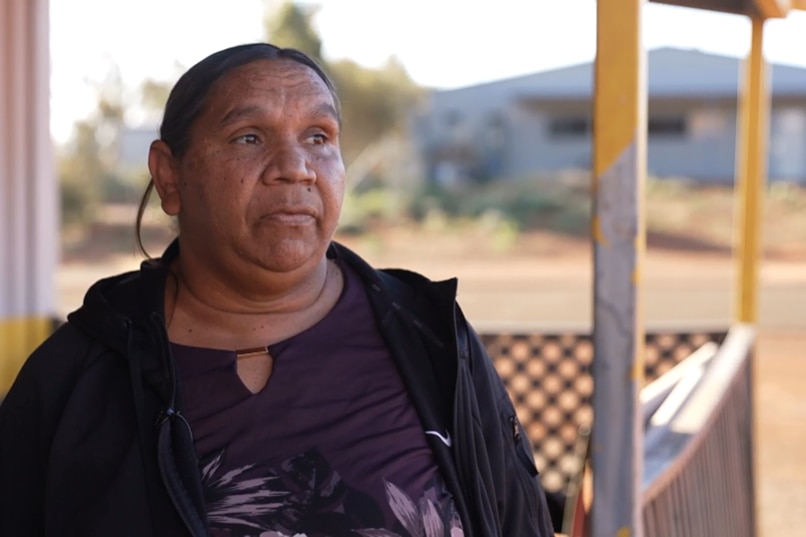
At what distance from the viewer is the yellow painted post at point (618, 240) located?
2248 millimetres

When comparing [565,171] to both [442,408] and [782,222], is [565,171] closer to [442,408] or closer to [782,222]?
[782,222]

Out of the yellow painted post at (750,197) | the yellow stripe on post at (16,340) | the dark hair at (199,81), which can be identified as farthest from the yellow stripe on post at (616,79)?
the yellow painted post at (750,197)

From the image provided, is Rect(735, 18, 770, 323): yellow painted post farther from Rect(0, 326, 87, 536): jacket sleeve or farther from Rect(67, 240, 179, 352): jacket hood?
Rect(0, 326, 87, 536): jacket sleeve

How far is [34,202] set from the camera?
234 inches

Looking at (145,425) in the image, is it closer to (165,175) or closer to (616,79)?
(165,175)

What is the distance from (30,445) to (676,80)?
42637 mm

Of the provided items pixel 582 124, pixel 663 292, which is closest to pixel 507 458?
pixel 663 292

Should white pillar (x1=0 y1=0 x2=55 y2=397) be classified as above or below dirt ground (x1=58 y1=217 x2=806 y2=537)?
above

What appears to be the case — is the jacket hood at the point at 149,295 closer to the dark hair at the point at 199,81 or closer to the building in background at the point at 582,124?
the dark hair at the point at 199,81

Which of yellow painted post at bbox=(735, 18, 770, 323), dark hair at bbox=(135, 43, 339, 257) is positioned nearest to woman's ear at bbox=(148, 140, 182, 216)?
dark hair at bbox=(135, 43, 339, 257)

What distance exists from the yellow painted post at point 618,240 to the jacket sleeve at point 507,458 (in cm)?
15

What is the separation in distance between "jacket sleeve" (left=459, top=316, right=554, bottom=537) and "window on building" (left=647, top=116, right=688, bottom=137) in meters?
41.1

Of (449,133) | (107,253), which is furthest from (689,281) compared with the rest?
(449,133)

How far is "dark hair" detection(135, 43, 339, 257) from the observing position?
7.07 ft
